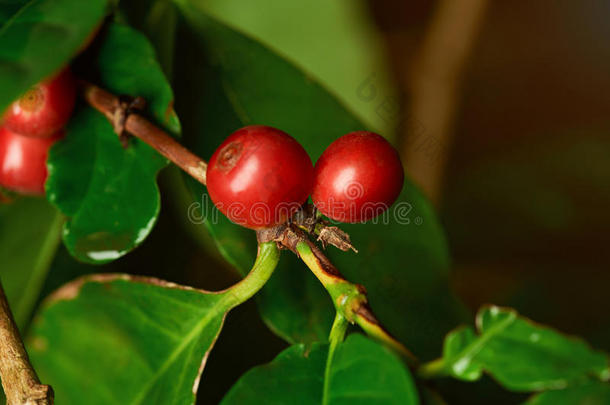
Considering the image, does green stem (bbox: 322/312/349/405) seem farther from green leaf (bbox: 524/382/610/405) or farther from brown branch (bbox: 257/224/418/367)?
green leaf (bbox: 524/382/610/405)

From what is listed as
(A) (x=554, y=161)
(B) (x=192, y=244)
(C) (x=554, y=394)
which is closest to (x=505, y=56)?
(A) (x=554, y=161)

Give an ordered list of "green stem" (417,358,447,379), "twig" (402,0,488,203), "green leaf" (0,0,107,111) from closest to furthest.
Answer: "green leaf" (0,0,107,111) < "green stem" (417,358,447,379) < "twig" (402,0,488,203)

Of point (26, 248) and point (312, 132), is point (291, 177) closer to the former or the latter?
point (312, 132)

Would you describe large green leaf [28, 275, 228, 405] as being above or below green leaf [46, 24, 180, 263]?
below

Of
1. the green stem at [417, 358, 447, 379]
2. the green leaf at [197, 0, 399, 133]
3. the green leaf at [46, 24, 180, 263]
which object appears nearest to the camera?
the green stem at [417, 358, 447, 379]

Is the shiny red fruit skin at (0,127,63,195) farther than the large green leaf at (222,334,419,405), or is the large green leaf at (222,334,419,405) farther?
the shiny red fruit skin at (0,127,63,195)

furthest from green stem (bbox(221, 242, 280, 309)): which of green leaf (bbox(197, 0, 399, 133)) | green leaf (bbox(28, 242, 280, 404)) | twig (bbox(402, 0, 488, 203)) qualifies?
green leaf (bbox(197, 0, 399, 133))

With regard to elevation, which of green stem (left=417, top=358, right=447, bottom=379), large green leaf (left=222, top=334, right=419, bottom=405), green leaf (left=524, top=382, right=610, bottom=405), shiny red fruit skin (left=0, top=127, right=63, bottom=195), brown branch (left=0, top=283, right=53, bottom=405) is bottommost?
brown branch (left=0, top=283, right=53, bottom=405)

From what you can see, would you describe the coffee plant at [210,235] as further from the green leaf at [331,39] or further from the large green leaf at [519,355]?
the green leaf at [331,39]
